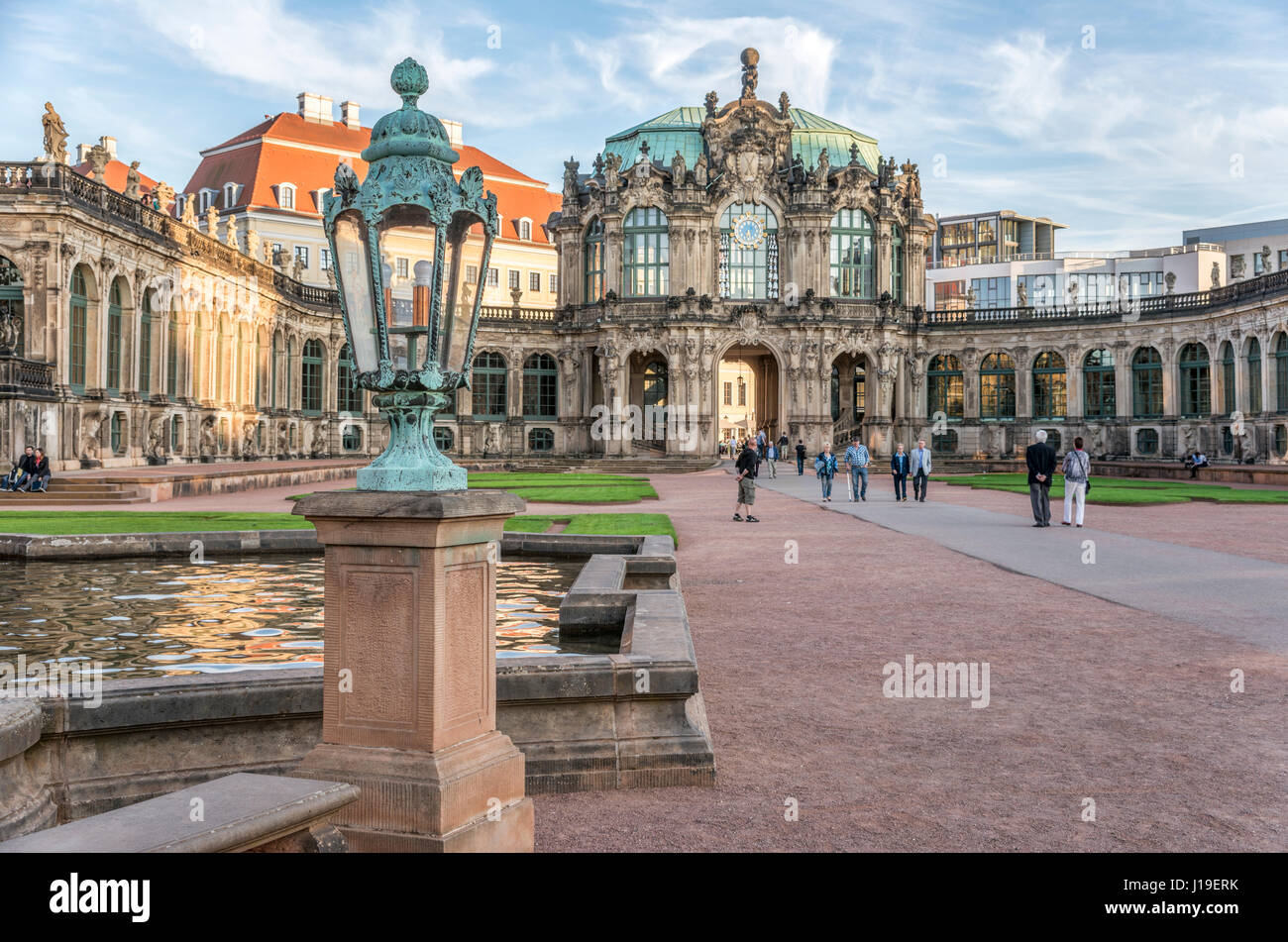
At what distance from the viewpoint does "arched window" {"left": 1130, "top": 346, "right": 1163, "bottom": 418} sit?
61.0 m

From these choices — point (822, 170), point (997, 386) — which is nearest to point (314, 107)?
point (822, 170)

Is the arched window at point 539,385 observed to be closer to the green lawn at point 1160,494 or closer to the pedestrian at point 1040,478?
the green lawn at point 1160,494

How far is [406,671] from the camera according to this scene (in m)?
4.47

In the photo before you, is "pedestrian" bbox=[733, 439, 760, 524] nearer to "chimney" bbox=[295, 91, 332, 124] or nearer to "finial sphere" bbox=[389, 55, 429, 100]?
"finial sphere" bbox=[389, 55, 429, 100]

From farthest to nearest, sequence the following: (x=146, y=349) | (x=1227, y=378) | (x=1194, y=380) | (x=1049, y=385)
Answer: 1. (x=1049, y=385)
2. (x=1194, y=380)
3. (x=1227, y=378)
4. (x=146, y=349)

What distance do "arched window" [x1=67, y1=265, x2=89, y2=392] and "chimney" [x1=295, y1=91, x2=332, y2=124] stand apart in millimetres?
41625

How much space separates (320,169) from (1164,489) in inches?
2245

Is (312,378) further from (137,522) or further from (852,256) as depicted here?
(137,522)

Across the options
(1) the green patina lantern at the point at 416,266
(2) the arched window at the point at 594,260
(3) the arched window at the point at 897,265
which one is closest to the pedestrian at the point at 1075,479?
(1) the green patina lantern at the point at 416,266

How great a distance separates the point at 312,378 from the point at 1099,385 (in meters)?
46.9

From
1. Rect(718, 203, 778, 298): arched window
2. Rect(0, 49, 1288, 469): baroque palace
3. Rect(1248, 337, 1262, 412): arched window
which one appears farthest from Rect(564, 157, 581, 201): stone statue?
Rect(1248, 337, 1262, 412): arched window

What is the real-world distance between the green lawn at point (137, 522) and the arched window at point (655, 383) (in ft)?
158

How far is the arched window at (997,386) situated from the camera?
66062 millimetres

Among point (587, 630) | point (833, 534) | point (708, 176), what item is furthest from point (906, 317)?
point (587, 630)
